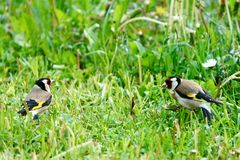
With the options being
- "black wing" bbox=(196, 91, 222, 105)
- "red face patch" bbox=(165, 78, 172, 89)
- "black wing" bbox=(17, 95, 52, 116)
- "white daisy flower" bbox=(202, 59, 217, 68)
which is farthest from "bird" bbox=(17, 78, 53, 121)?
"white daisy flower" bbox=(202, 59, 217, 68)

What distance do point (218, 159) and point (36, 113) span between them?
1319mm

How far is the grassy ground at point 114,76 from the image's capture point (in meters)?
4.36

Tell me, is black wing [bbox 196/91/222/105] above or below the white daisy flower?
below

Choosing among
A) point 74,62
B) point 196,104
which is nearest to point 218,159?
point 196,104

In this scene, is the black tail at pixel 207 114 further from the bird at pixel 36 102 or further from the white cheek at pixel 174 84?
the bird at pixel 36 102

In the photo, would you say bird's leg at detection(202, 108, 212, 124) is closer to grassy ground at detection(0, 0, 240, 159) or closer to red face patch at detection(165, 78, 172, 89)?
grassy ground at detection(0, 0, 240, 159)

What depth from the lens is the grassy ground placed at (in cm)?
436

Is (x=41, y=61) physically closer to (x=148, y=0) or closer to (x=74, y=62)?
(x=74, y=62)

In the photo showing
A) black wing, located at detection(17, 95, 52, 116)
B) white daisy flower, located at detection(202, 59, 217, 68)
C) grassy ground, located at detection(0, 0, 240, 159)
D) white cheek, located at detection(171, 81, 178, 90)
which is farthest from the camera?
white daisy flower, located at detection(202, 59, 217, 68)

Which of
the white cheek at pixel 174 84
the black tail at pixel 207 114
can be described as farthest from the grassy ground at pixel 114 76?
the white cheek at pixel 174 84

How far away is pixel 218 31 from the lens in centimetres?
609

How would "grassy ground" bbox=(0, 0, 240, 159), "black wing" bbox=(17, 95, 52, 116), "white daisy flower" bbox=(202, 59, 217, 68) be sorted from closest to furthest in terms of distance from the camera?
"grassy ground" bbox=(0, 0, 240, 159)
"black wing" bbox=(17, 95, 52, 116)
"white daisy flower" bbox=(202, 59, 217, 68)

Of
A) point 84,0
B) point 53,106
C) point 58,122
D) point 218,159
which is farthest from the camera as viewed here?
point 84,0

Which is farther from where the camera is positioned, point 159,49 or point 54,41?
point 54,41
